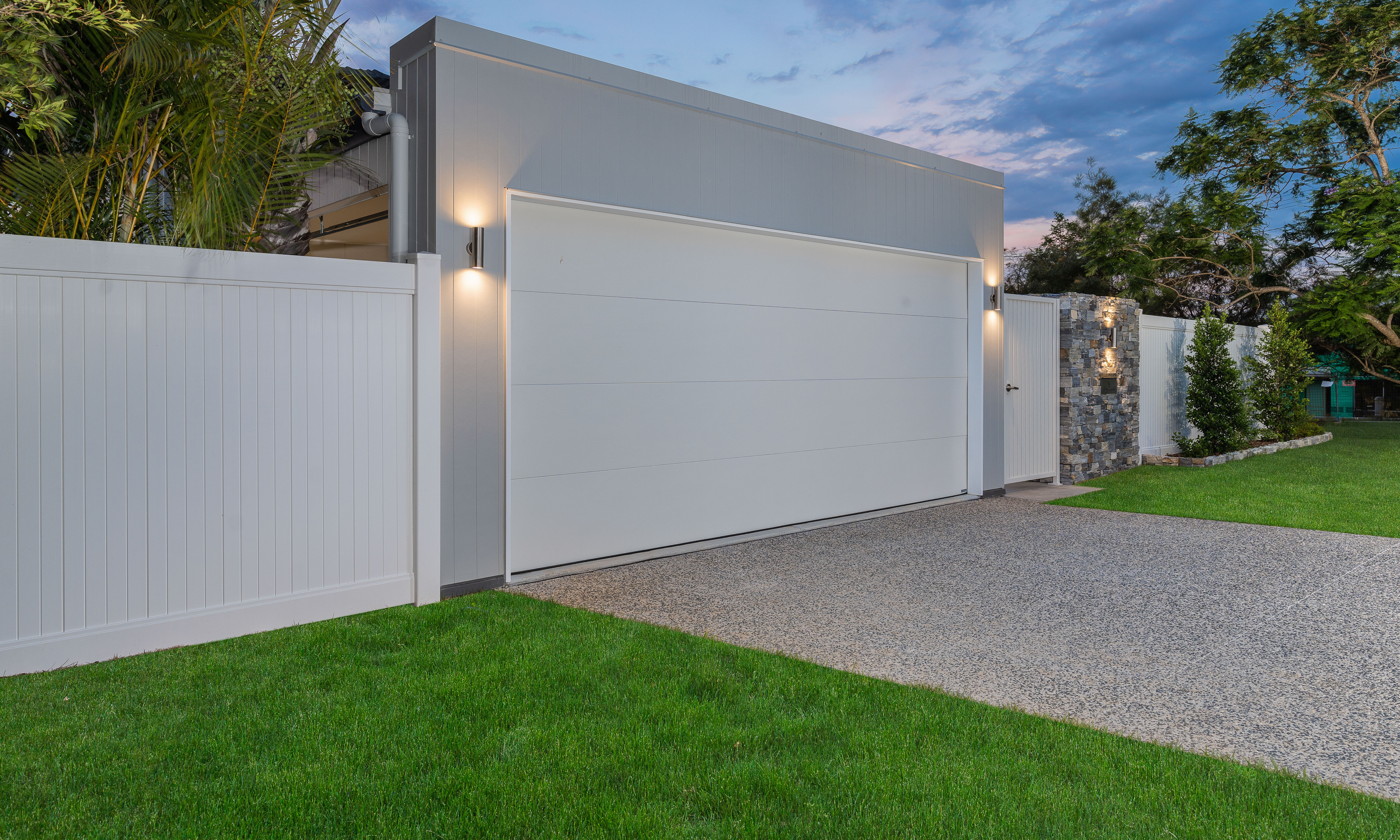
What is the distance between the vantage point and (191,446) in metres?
4.14

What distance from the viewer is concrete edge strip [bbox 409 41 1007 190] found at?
521 cm

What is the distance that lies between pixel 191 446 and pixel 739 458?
404 centimetres

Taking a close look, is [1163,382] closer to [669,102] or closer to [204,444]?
[669,102]

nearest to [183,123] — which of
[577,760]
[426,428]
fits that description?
[426,428]

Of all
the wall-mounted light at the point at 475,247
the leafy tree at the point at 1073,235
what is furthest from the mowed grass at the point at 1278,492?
the leafy tree at the point at 1073,235

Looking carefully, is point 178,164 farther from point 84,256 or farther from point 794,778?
point 794,778

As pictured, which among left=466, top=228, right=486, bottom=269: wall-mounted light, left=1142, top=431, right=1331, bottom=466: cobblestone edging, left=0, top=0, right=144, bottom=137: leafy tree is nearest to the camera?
left=0, top=0, right=144, bottom=137: leafy tree

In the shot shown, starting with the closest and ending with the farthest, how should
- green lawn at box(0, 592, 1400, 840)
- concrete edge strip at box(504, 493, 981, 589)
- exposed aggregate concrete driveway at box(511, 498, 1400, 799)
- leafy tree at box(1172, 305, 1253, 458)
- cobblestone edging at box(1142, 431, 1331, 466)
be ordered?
green lawn at box(0, 592, 1400, 840)
exposed aggregate concrete driveway at box(511, 498, 1400, 799)
concrete edge strip at box(504, 493, 981, 589)
cobblestone edging at box(1142, 431, 1331, 466)
leafy tree at box(1172, 305, 1253, 458)

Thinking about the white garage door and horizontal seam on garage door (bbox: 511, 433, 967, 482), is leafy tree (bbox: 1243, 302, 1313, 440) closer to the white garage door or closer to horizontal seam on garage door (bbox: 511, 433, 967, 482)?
horizontal seam on garage door (bbox: 511, 433, 967, 482)

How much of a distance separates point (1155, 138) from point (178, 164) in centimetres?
2516

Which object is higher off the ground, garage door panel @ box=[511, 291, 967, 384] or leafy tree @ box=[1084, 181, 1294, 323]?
leafy tree @ box=[1084, 181, 1294, 323]

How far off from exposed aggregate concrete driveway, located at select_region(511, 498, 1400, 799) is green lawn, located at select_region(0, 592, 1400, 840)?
37 cm

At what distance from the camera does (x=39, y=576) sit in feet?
12.2

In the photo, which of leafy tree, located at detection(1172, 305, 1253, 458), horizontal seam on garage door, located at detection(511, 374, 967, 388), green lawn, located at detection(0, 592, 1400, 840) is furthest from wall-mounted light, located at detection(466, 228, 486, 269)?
leafy tree, located at detection(1172, 305, 1253, 458)
